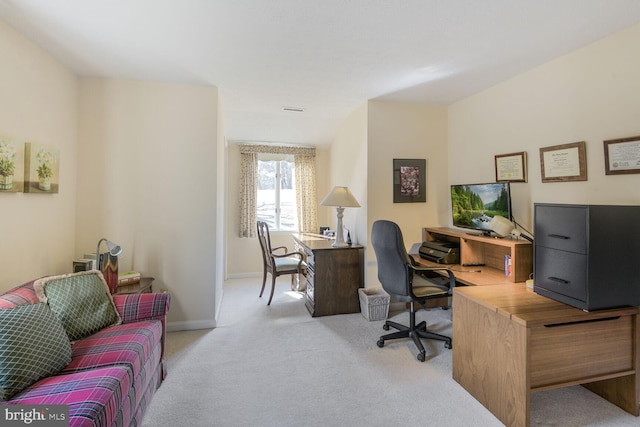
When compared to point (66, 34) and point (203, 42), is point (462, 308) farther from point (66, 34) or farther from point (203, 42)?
point (66, 34)

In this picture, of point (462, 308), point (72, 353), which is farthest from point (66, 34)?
point (462, 308)

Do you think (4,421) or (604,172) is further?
(604,172)

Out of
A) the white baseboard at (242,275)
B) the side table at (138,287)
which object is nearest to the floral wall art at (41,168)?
the side table at (138,287)

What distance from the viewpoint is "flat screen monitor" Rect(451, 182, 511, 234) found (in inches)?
101

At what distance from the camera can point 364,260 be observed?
3379 millimetres

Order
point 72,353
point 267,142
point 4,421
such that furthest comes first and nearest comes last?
point 267,142 → point 72,353 → point 4,421

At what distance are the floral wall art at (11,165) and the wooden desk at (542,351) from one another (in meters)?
3.16

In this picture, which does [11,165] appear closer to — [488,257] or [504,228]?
[504,228]

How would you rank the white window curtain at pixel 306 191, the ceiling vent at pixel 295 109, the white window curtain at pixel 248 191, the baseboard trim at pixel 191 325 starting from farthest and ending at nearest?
the white window curtain at pixel 306 191
the white window curtain at pixel 248 191
the ceiling vent at pixel 295 109
the baseboard trim at pixel 191 325

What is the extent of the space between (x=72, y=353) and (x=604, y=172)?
3550 mm

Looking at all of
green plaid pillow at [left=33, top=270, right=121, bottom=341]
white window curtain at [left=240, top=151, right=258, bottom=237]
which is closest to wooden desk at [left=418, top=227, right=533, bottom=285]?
green plaid pillow at [left=33, top=270, right=121, bottom=341]

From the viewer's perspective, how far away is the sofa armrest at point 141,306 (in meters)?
2.04

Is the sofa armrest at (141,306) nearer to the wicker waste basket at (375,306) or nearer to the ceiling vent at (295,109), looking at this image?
the wicker waste basket at (375,306)


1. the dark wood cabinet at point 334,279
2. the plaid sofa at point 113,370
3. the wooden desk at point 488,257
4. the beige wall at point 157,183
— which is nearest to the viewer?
the plaid sofa at point 113,370
